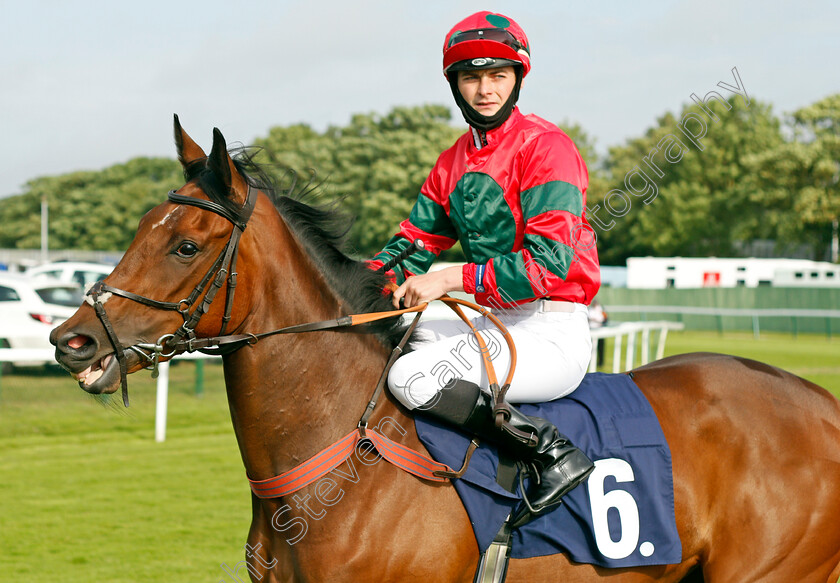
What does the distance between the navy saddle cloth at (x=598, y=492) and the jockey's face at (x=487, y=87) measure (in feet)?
3.45

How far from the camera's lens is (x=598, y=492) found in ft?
8.38

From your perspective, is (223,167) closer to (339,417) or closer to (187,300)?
(187,300)

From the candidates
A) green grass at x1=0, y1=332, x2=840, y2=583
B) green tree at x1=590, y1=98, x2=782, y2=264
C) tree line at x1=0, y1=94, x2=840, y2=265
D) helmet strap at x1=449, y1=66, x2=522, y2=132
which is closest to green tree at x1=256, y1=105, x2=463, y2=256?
tree line at x1=0, y1=94, x2=840, y2=265

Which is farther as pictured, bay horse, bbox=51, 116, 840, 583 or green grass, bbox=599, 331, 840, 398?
green grass, bbox=599, 331, 840, 398

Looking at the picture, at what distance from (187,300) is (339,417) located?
2.00 ft

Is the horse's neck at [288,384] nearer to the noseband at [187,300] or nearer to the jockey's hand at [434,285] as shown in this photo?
the noseband at [187,300]

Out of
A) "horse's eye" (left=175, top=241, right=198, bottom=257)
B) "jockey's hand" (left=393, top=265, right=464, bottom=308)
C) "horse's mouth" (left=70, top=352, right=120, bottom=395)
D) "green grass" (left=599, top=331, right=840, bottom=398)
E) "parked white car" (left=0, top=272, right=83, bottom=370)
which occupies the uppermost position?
"horse's eye" (left=175, top=241, right=198, bottom=257)

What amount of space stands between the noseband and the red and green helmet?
3.13ft

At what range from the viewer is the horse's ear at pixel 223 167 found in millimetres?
2170

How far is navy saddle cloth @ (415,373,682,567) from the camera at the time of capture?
2.41 meters

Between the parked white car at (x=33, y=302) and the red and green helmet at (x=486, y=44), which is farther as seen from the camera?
the parked white car at (x=33, y=302)

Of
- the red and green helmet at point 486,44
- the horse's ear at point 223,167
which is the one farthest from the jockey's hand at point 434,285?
the red and green helmet at point 486,44

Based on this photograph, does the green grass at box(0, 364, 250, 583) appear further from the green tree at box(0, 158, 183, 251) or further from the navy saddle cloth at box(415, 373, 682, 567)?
the green tree at box(0, 158, 183, 251)

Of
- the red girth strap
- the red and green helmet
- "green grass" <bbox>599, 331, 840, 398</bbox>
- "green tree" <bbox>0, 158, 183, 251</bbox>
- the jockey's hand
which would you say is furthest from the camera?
"green tree" <bbox>0, 158, 183, 251</bbox>
